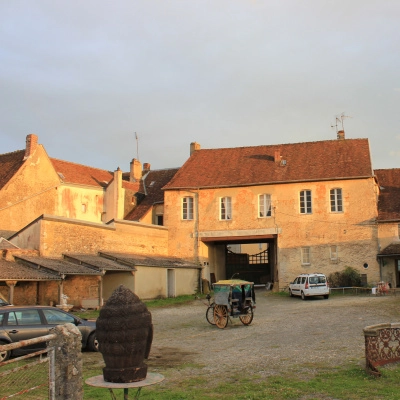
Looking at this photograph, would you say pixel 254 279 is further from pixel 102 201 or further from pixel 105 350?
pixel 105 350

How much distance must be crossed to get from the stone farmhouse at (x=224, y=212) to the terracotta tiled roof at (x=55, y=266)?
8.00 ft

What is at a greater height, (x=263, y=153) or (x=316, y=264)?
(x=263, y=153)

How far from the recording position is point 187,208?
3706 cm

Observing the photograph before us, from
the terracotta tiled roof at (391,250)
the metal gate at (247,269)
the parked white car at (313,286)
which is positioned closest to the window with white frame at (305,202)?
the terracotta tiled roof at (391,250)

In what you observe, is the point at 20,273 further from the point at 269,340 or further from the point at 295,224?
the point at 295,224

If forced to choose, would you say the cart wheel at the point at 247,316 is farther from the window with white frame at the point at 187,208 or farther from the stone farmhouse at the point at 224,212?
the window with white frame at the point at 187,208

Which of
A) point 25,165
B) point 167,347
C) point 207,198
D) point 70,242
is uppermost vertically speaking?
point 25,165

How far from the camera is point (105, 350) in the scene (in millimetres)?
6367

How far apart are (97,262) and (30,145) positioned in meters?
13.1

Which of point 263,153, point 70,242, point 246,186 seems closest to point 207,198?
point 246,186

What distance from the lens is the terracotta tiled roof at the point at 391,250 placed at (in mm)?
31506

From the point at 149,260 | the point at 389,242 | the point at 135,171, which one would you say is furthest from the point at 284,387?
A: the point at 135,171

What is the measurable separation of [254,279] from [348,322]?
24.2m

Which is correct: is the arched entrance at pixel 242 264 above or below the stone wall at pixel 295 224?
below
